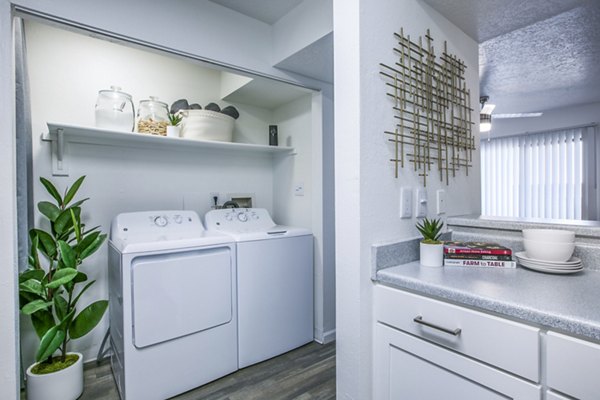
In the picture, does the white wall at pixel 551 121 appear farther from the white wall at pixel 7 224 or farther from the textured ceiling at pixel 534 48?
the white wall at pixel 7 224

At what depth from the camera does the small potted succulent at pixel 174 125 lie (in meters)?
2.11

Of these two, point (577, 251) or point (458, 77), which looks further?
point (458, 77)

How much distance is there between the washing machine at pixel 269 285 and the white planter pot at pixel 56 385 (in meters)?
0.89

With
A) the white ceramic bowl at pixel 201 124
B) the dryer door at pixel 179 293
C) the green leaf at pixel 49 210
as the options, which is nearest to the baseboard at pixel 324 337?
the dryer door at pixel 179 293

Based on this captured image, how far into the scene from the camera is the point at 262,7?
1905 millimetres

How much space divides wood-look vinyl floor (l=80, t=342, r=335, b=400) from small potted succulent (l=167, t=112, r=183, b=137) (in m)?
1.62

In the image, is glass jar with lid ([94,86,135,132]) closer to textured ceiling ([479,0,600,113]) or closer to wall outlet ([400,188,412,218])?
wall outlet ([400,188,412,218])

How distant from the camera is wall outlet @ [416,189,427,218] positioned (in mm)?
1328

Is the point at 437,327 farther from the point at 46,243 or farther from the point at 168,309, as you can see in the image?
the point at 46,243

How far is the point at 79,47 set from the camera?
206 centimetres

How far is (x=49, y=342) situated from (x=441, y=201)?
2.04 meters

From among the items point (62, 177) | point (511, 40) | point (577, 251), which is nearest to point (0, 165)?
point (62, 177)

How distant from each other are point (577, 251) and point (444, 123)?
0.74 m

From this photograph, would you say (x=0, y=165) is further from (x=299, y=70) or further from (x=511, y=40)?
(x=511, y=40)
